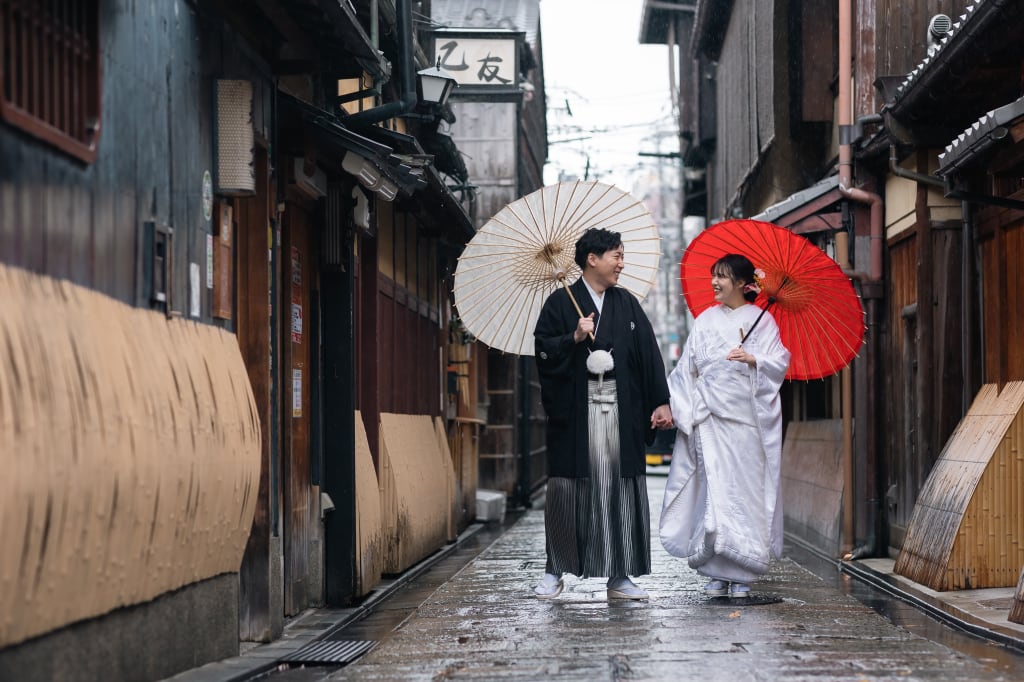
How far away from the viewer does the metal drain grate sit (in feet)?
26.3

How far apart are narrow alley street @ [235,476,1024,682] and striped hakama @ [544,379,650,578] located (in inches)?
11.0

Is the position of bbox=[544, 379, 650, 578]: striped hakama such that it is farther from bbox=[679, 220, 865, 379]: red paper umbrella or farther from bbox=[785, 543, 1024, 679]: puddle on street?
bbox=[785, 543, 1024, 679]: puddle on street

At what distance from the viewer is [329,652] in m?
8.38

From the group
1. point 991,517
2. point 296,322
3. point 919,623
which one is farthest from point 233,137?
point 991,517

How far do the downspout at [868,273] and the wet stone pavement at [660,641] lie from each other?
132 inches

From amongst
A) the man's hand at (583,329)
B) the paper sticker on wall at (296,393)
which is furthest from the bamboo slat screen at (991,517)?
the paper sticker on wall at (296,393)

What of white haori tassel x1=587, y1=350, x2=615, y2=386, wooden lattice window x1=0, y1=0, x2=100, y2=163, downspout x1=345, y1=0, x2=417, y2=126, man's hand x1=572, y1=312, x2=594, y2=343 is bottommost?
white haori tassel x1=587, y1=350, x2=615, y2=386

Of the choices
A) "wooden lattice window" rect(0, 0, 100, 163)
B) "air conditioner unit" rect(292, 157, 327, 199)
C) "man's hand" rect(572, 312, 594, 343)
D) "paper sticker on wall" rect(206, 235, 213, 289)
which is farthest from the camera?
"man's hand" rect(572, 312, 594, 343)

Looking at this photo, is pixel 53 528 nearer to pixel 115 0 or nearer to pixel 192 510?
pixel 192 510

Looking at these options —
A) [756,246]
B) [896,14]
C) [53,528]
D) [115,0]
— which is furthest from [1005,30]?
[53,528]

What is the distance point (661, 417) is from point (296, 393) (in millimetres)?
2606

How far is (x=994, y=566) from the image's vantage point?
430 inches

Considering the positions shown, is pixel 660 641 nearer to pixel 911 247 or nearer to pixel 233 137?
pixel 233 137

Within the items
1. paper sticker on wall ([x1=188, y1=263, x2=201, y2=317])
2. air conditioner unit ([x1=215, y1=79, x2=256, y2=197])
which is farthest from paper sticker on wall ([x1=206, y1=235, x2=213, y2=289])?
air conditioner unit ([x1=215, y1=79, x2=256, y2=197])
